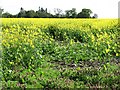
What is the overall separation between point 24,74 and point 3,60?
2.40 feet

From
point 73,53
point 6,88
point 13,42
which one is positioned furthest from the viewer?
point 73,53

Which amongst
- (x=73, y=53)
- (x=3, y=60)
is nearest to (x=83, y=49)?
(x=73, y=53)

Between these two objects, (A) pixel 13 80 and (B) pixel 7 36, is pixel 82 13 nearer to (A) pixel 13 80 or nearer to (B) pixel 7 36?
(B) pixel 7 36

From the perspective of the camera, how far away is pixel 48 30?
1451 cm

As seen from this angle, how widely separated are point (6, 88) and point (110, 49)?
377 centimetres

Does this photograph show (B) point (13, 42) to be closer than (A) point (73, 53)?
Yes

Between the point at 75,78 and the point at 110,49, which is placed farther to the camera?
the point at 110,49

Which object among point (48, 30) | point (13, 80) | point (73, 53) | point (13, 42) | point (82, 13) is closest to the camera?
point (13, 80)

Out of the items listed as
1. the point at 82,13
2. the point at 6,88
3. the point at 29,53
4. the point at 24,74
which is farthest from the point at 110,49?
the point at 82,13

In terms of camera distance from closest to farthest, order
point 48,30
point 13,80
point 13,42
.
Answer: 1. point 13,80
2. point 13,42
3. point 48,30

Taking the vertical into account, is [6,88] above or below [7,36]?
below

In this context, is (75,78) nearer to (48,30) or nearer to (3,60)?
(3,60)

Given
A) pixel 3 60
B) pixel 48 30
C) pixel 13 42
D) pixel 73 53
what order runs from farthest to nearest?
1. pixel 48 30
2. pixel 73 53
3. pixel 13 42
4. pixel 3 60

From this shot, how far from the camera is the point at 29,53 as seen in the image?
7.24 metres
